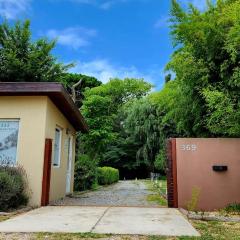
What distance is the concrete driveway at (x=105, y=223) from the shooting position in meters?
5.51

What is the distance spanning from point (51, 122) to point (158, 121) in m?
23.7

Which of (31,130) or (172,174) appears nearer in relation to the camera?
(172,174)

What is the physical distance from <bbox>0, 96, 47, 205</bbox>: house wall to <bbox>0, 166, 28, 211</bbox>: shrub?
0.21m

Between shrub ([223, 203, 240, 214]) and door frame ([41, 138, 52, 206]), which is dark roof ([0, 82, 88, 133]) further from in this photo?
shrub ([223, 203, 240, 214])

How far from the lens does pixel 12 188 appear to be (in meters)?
8.06

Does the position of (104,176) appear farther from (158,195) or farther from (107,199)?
(107,199)

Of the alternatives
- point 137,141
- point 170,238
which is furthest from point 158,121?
point 170,238

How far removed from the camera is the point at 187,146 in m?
8.82

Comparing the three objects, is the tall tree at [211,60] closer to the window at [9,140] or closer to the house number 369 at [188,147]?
the house number 369 at [188,147]

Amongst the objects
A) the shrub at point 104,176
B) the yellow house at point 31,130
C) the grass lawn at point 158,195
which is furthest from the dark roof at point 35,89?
the shrub at point 104,176

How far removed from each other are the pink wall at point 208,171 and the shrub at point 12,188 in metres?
4.08

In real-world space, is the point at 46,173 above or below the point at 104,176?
above

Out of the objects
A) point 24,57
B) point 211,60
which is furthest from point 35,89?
point 24,57

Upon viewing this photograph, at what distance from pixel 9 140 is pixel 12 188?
6.17 ft
